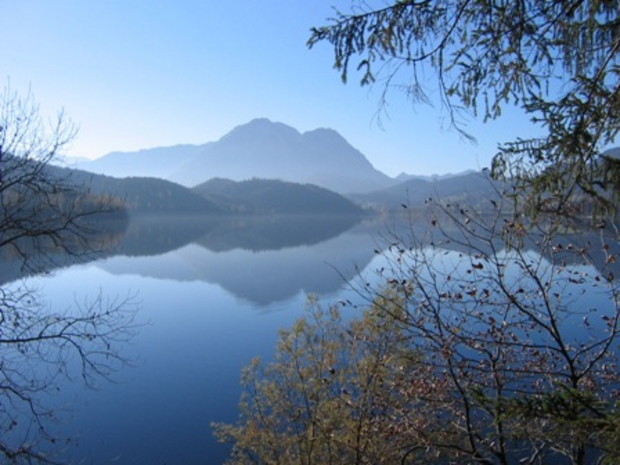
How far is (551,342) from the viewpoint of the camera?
14.8m

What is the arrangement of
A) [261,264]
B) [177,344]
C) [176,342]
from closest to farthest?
1. [177,344]
2. [176,342]
3. [261,264]

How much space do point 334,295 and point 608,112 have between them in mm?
37931

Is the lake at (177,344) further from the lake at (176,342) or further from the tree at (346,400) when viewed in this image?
the tree at (346,400)

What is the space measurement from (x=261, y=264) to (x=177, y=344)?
38992 mm

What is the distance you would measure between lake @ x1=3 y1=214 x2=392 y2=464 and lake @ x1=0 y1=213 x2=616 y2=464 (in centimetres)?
6

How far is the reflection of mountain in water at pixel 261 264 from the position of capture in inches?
→ 1807

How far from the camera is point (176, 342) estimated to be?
85.9 feet

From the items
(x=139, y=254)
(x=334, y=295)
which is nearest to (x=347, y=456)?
(x=334, y=295)

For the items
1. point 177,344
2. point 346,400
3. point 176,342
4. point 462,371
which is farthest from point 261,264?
point 462,371

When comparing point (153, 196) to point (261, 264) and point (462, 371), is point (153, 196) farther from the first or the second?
point (462, 371)

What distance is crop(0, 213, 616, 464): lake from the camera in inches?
611

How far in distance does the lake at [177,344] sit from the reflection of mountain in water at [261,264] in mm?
194

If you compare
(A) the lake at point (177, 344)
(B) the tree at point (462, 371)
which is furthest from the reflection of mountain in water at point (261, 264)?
(B) the tree at point (462, 371)

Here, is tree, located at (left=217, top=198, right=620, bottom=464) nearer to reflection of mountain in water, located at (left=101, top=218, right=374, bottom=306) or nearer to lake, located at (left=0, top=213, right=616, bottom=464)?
lake, located at (left=0, top=213, right=616, bottom=464)
